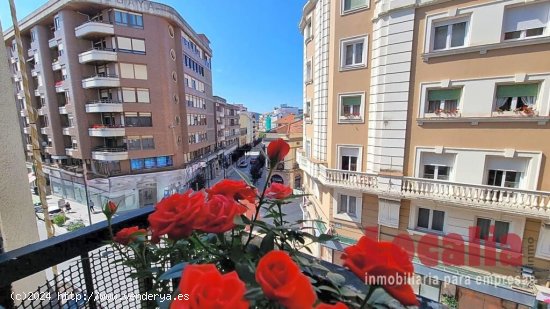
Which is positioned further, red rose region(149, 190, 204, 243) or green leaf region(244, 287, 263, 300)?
red rose region(149, 190, 204, 243)

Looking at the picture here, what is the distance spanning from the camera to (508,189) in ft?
14.9

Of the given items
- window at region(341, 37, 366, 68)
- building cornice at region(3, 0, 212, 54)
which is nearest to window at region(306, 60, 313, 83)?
window at region(341, 37, 366, 68)

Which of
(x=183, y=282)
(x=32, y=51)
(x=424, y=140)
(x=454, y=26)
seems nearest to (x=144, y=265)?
(x=183, y=282)

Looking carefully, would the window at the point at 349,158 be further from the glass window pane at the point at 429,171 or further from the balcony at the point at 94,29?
the balcony at the point at 94,29

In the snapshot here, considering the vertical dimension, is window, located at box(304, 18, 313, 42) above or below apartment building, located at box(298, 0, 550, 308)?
above

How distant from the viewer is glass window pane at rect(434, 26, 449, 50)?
5.13 metres

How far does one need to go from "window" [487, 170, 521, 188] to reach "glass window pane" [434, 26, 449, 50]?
300cm

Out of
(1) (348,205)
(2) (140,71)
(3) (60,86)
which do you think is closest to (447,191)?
(1) (348,205)

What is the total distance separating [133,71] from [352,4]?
12103 millimetres

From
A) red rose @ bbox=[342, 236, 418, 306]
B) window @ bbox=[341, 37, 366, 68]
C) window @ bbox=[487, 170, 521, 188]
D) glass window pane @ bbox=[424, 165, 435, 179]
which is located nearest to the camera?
red rose @ bbox=[342, 236, 418, 306]

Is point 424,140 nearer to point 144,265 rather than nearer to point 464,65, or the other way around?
point 464,65

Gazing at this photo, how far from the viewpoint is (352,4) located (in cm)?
599

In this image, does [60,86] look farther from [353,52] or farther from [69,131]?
[353,52]

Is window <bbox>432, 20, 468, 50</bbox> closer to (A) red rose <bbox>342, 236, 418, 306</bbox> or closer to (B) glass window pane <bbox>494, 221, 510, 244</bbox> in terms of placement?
(B) glass window pane <bbox>494, 221, 510, 244</bbox>
